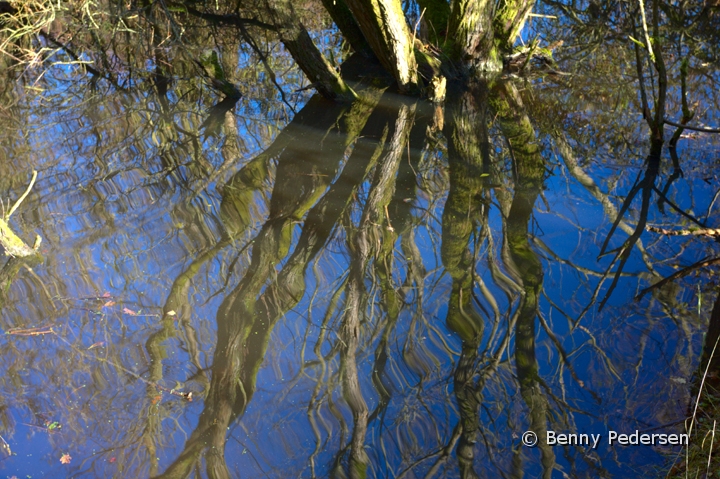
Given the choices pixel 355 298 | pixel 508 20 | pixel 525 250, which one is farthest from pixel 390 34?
pixel 355 298

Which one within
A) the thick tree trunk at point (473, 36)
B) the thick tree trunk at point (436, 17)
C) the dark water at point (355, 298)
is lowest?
the dark water at point (355, 298)

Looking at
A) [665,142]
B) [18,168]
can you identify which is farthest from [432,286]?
[18,168]

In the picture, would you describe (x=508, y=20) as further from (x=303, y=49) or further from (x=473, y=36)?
(x=303, y=49)

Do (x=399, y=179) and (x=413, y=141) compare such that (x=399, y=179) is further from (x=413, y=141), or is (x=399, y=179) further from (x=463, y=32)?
(x=463, y=32)

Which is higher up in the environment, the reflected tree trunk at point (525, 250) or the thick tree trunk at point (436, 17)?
the thick tree trunk at point (436, 17)

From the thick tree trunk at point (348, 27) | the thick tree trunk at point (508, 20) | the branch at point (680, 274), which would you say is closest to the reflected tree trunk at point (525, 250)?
the branch at point (680, 274)

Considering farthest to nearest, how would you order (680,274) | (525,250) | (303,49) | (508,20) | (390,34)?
(508,20), (303,49), (390,34), (525,250), (680,274)

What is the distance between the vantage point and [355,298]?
4387mm

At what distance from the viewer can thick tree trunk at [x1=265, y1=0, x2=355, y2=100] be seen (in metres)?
7.85

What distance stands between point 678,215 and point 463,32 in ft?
14.2

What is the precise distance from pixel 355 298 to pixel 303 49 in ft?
14.8

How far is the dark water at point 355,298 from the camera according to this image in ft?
10.9

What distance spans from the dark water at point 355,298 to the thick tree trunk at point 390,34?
988 millimetres

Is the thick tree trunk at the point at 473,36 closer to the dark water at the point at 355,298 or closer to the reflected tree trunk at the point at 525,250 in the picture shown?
the reflected tree trunk at the point at 525,250
